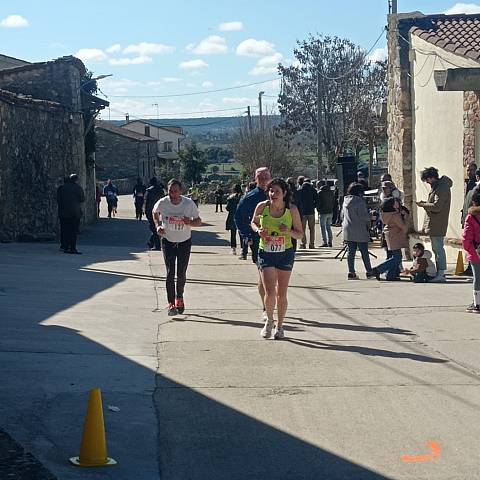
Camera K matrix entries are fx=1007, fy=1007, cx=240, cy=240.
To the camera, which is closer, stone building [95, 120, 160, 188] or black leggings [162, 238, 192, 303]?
black leggings [162, 238, 192, 303]

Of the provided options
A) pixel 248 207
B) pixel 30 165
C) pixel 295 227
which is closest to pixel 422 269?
pixel 248 207

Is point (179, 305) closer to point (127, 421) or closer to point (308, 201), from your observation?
point (127, 421)

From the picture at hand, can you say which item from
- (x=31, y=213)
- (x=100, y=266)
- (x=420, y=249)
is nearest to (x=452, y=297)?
(x=420, y=249)

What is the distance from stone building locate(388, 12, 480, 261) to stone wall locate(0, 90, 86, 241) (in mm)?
8758

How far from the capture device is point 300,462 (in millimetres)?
6422

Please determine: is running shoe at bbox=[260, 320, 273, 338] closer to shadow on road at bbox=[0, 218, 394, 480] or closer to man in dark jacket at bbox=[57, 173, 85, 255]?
shadow on road at bbox=[0, 218, 394, 480]

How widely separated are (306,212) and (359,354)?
13450 millimetres

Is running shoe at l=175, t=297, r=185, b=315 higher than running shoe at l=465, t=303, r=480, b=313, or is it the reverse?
running shoe at l=175, t=297, r=185, b=315

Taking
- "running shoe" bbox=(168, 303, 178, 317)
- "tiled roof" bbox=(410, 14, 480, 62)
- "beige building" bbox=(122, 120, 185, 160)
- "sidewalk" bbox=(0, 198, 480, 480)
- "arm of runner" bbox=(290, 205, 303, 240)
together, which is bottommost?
"sidewalk" bbox=(0, 198, 480, 480)

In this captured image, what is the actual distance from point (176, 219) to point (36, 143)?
45.2 feet

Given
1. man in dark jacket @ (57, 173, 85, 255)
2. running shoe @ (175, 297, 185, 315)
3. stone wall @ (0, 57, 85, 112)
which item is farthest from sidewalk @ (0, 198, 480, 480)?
stone wall @ (0, 57, 85, 112)

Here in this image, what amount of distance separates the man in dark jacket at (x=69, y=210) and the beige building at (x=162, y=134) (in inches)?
3583

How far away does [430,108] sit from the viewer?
20125 millimetres

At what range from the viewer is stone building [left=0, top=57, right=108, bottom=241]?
23.3 m
